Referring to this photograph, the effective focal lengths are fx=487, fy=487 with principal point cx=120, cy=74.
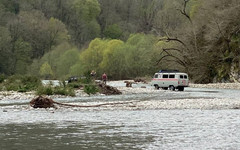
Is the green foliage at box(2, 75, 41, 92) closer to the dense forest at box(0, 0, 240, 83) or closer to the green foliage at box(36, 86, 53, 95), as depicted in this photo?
the green foliage at box(36, 86, 53, 95)

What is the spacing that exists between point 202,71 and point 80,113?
44482mm

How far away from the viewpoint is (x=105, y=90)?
46.9 metres

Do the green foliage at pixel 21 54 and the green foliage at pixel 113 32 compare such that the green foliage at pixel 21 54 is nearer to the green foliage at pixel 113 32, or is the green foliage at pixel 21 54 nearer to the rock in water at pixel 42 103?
the green foliage at pixel 113 32

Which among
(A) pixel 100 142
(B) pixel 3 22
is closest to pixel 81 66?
(B) pixel 3 22

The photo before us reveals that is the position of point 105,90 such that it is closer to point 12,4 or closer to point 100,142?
point 100,142

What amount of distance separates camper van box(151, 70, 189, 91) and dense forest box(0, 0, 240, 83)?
1126cm

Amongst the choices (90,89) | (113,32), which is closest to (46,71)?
(113,32)

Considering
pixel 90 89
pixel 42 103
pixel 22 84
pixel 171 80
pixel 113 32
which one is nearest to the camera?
pixel 42 103

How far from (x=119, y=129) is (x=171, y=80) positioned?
35.3 metres

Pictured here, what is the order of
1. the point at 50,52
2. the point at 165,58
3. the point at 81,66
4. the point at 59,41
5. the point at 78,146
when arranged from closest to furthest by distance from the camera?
the point at 78,146 < the point at 165,58 < the point at 81,66 < the point at 50,52 < the point at 59,41

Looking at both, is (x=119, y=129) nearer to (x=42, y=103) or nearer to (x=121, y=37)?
(x=42, y=103)

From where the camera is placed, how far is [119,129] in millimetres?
19984

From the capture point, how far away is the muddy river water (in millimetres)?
16172

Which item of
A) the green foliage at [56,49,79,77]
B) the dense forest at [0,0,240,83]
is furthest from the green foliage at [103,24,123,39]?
the green foliage at [56,49,79,77]
